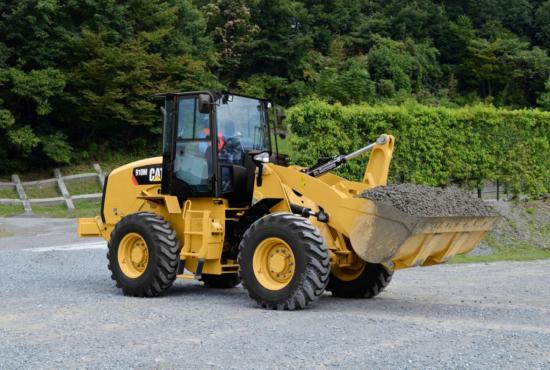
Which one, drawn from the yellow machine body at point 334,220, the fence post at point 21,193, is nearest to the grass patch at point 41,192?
the fence post at point 21,193

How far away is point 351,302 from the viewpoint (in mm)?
11281

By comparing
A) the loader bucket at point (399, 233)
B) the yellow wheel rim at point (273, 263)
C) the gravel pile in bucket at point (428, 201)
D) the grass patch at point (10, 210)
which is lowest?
A: the grass patch at point (10, 210)

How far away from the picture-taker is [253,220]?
38.1 feet

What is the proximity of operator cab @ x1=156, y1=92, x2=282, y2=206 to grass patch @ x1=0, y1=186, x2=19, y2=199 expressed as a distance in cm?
2053

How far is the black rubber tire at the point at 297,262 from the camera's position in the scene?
9.95 metres

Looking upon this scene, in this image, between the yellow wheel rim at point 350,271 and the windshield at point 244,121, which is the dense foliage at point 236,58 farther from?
the yellow wheel rim at point 350,271

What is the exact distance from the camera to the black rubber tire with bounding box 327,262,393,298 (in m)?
11.5

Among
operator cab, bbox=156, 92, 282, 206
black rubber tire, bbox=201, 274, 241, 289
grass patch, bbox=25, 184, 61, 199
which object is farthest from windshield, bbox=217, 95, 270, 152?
grass patch, bbox=25, 184, 61, 199

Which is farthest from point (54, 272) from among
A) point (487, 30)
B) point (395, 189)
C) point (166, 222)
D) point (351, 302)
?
point (487, 30)

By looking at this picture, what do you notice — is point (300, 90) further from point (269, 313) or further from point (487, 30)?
point (269, 313)

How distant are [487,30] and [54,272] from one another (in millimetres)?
48962

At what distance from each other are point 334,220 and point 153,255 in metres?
2.71

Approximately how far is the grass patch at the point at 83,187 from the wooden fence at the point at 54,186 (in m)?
0.15

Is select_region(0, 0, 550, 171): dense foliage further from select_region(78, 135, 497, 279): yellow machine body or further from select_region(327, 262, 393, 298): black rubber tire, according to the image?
select_region(327, 262, 393, 298): black rubber tire
